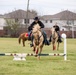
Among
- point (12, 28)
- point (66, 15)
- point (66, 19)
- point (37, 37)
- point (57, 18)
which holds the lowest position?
point (37, 37)

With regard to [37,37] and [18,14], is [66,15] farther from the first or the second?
[37,37]

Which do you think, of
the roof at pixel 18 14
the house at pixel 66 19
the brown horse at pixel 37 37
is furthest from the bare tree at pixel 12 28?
the brown horse at pixel 37 37

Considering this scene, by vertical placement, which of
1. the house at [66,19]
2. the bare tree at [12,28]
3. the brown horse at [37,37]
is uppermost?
the house at [66,19]

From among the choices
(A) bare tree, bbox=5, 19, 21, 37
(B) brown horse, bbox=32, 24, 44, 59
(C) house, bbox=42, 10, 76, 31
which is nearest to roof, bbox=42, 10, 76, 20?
(C) house, bbox=42, 10, 76, 31

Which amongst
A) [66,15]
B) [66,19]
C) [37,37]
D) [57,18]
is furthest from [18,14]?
[37,37]

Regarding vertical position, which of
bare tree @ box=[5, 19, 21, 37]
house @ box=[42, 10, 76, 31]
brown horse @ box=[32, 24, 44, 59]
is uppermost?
house @ box=[42, 10, 76, 31]

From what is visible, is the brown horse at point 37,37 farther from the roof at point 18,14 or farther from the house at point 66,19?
the house at point 66,19

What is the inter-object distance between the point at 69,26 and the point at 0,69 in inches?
4242

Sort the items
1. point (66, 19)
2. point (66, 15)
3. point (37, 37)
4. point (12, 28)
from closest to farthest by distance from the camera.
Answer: point (37, 37) → point (12, 28) → point (66, 19) → point (66, 15)

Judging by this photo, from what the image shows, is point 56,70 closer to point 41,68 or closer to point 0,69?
point 41,68

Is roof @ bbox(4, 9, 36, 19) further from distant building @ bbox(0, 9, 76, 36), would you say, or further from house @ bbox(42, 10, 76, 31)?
house @ bbox(42, 10, 76, 31)

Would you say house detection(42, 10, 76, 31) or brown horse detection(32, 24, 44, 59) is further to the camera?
house detection(42, 10, 76, 31)

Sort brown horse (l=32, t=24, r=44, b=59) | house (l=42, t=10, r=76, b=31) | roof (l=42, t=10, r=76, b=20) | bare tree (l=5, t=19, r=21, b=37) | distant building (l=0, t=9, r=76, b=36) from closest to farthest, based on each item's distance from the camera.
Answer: brown horse (l=32, t=24, r=44, b=59) < bare tree (l=5, t=19, r=21, b=37) < distant building (l=0, t=9, r=76, b=36) < house (l=42, t=10, r=76, b=31) < roof (l=42, t=10, r=76, b=20)

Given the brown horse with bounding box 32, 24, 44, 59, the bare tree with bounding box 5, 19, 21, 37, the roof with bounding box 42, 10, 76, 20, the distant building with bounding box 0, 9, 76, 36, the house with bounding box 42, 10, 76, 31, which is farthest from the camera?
the roof with bounding box 42, 10, 76, 20
